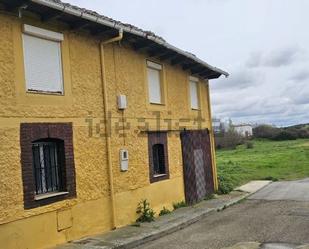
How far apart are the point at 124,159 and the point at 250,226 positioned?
3.58 metres

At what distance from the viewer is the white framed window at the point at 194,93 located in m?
18.6

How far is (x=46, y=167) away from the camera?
1065cm

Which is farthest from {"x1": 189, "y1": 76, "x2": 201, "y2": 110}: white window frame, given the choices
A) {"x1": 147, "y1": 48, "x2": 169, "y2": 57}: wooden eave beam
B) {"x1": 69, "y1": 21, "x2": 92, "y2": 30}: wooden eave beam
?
{"x1": 69, "y1": 21, "x2": 92, "y2": 30}: wooden eave beam

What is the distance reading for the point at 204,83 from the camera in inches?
789

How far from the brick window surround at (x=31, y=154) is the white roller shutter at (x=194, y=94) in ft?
27.2

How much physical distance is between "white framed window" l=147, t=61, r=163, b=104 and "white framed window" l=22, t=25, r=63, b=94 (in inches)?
175

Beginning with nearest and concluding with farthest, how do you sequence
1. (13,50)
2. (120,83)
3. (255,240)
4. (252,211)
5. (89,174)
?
(13,50), (255,240), (89,174), (120,83), (252,211)

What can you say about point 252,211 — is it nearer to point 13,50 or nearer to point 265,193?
point 265,193

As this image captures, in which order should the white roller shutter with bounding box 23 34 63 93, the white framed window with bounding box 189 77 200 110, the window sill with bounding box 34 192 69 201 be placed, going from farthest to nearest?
the white framed window with bounding box 189 77 200 110 → the white roller shutter with bounding box 23 34 63 93 → the window sill with bounding box 34 192 69 201

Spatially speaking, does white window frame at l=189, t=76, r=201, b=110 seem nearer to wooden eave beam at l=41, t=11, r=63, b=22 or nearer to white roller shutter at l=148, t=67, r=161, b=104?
white roller shutter at l=148, t=67, r=161, b=104

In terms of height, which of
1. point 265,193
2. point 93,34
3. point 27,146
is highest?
point 93,34

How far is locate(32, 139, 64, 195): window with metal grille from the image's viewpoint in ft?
33.9

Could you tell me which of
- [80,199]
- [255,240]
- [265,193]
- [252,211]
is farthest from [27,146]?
[265,193]

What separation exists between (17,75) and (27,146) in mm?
1390
